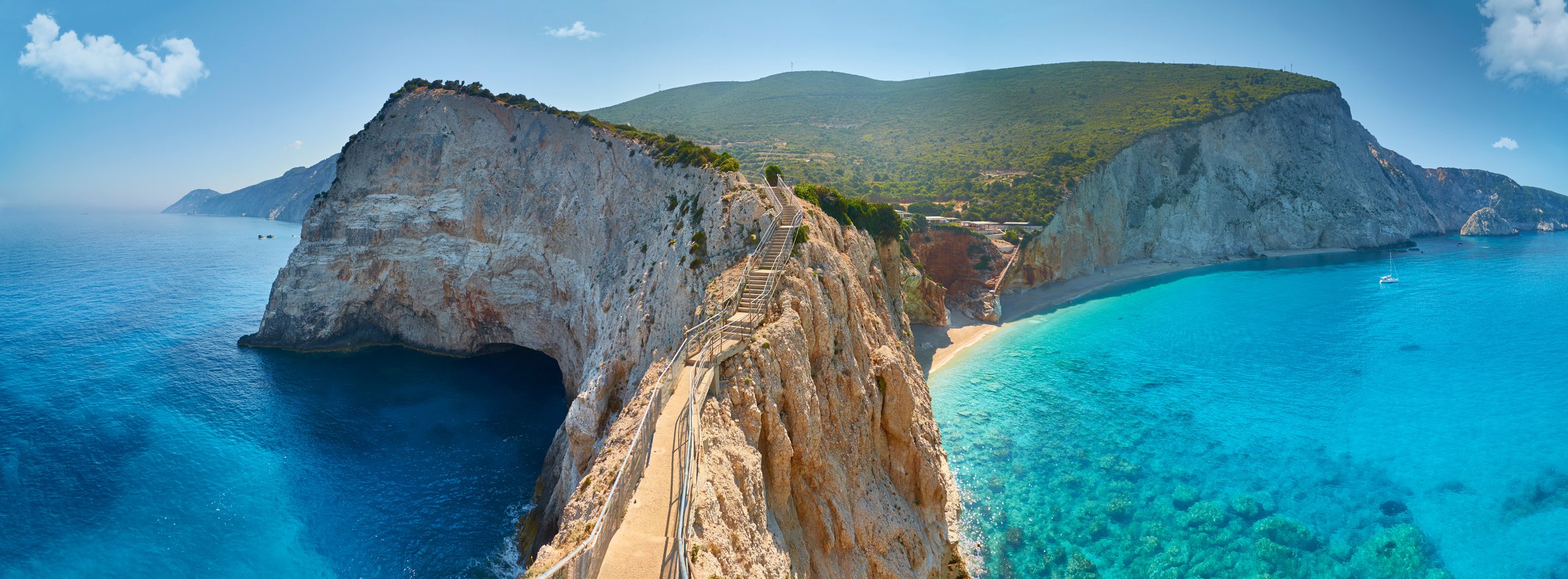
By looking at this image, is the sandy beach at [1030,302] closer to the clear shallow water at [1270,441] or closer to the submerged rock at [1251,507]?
the clear shallow water at [1270,441]

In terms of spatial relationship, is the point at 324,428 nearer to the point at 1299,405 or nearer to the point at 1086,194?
the point at 1299,405

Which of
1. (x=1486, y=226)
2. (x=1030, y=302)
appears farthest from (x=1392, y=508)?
Result: (x=1486, y=226)

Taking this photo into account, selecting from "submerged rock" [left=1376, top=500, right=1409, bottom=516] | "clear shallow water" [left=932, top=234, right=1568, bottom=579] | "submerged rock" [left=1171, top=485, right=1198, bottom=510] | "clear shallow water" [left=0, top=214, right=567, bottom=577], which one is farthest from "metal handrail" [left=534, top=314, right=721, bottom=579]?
"submerged rock" [left=1376, top=500, right=1409, bottom=516]

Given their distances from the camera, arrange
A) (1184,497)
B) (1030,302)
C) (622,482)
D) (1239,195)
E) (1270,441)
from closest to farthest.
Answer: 1. (622,482)
2. (1184,497)
3. (1270,441)
4. (1030,302)
5. (1239,195)

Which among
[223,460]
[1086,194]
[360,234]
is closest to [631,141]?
[360,234]

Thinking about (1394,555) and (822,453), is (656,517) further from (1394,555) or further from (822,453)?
(1394,555)

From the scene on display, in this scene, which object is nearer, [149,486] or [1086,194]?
[149,486]

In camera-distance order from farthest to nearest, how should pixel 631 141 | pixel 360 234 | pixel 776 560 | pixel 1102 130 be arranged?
1. pixel 1102 130
2. pixel 360 234
3. pixel 631 141
4. pixel 776 560
